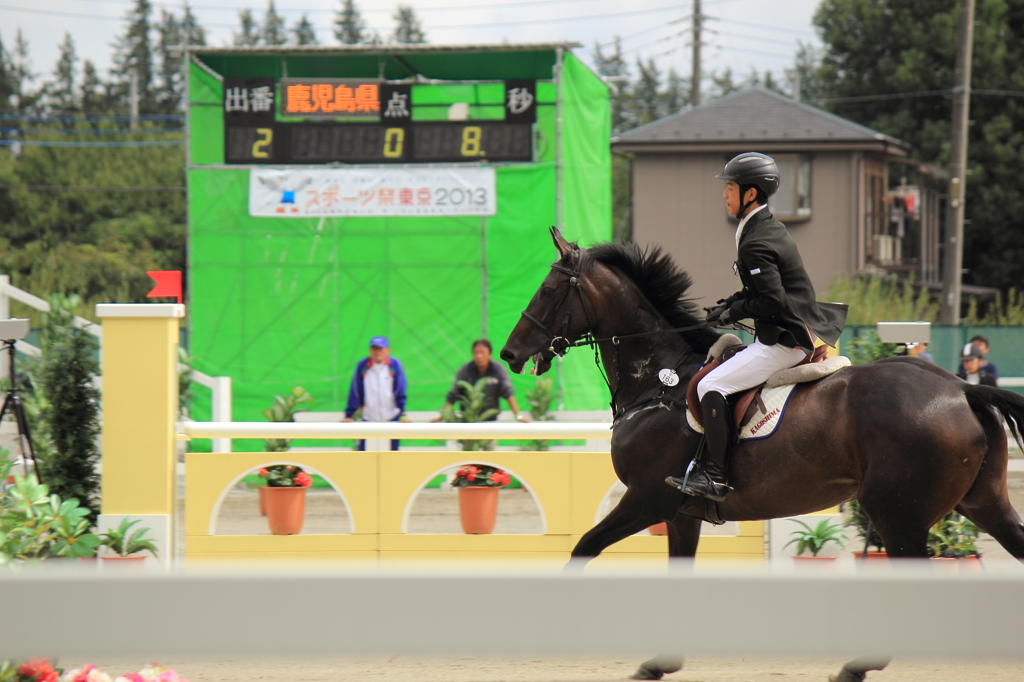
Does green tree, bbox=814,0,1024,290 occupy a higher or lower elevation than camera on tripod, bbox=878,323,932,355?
higher

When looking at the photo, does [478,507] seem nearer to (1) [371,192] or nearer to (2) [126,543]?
(2) [126,543]

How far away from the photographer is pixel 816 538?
19.6ft

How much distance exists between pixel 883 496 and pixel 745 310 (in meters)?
0.98

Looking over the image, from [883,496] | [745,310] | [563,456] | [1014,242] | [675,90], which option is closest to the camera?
[883,496]

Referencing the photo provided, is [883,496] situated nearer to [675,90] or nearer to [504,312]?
[504,312]

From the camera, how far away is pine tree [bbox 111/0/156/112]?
6812 centimetres

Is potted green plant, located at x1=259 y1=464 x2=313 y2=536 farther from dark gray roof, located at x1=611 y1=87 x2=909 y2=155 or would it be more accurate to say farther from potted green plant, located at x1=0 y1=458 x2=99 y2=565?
dark gray roof, located at x1=611 y1=87 x2=909 y2=155

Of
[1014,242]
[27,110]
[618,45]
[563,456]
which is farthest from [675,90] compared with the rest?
[563,456]

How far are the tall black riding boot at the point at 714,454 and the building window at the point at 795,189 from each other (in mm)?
23312

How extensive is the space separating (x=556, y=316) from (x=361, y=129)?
7526 millimetres

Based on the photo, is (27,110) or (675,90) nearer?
(27,110)

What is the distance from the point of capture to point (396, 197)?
11945 millimetres

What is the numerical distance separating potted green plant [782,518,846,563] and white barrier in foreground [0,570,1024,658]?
15.8 feet

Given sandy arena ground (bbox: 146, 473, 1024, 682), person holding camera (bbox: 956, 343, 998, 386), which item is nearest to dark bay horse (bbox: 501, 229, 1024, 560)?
sandy arena ground (bbox: 146, 473, 1024, 682)
